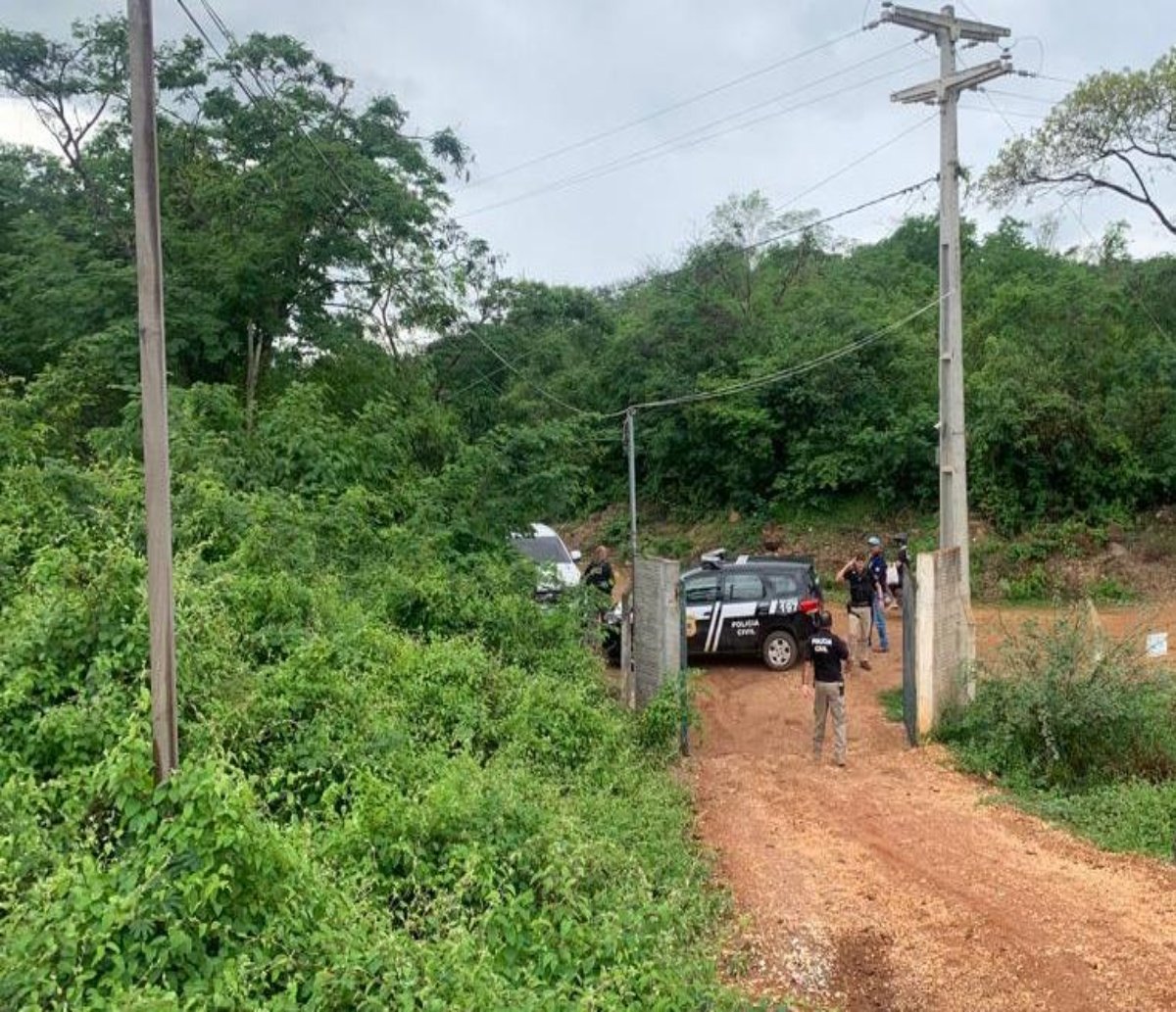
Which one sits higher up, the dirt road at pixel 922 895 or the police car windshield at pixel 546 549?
the police car windshield at pixel 546 549

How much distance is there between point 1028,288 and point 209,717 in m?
26.5

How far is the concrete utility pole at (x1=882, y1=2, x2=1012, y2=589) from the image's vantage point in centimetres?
1240

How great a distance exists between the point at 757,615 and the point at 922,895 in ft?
26.7

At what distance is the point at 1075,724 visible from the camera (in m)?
9.71

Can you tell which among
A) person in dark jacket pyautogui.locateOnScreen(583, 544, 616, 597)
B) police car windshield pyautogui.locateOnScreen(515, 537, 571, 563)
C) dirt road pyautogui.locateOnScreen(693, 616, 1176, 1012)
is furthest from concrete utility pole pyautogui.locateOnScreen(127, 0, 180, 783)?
police car windshield pyautogui.locateOnScreen(515, 537, 571, 563)

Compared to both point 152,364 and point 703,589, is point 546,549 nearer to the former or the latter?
point 703,589

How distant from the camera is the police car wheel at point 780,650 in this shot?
14.7 meters

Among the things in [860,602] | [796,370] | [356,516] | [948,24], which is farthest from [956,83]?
[796,370]

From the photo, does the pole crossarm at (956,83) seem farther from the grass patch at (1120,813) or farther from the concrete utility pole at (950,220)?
the grass patch at (1120,813)

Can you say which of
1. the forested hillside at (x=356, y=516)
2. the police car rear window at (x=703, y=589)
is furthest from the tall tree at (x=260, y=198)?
the police car rear window at (x=703, y=589)

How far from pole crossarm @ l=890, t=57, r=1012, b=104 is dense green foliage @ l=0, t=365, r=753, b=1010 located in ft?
25.5

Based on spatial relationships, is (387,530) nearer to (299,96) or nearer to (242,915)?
(242,915)

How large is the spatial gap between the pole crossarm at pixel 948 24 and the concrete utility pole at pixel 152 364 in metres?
10.4

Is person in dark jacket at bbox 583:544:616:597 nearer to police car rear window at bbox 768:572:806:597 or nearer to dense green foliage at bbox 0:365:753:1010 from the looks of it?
police car rear window at bbox 768:572:806:597
